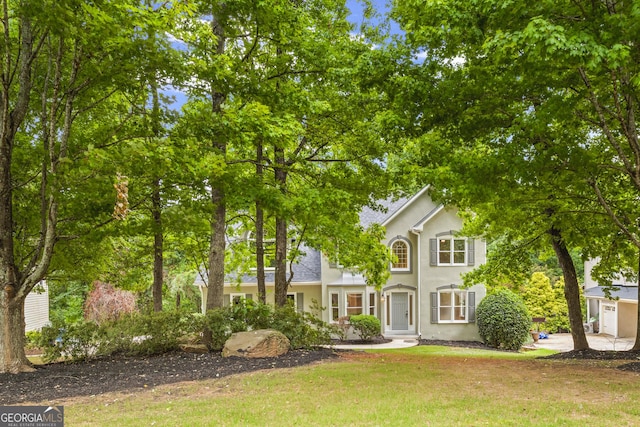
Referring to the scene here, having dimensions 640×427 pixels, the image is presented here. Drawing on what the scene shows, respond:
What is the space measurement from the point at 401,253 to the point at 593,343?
32.9 feet

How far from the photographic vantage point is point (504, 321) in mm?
19312

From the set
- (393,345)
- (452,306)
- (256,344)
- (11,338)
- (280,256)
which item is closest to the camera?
(11,338)

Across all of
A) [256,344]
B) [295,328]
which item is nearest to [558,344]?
[295,328]

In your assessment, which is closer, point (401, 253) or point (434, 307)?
point (434, 307)

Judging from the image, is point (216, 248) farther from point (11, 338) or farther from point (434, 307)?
point (434, 307)

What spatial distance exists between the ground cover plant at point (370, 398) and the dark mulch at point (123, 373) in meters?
0.09

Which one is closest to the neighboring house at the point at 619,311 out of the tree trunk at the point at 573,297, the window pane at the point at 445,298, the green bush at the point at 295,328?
the window pane at the point at 445,298

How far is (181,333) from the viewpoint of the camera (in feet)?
33.2

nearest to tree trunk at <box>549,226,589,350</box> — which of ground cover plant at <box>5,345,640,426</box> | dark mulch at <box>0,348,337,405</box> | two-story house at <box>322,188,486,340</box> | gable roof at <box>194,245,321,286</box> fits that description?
ground cover plant at <box>5,345,640,426</box>

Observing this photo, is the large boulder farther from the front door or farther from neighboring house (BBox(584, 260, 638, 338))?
neighboring house (BBox(584, 260, 638, 338))

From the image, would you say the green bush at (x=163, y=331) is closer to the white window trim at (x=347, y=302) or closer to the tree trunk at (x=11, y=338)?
the tree trunk at (x=11, y=338)

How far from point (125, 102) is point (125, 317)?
5150mm

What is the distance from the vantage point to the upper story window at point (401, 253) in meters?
22.9

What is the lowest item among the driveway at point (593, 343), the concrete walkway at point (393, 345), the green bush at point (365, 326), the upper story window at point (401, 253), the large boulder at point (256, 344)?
the driveway at point (593, 343)
